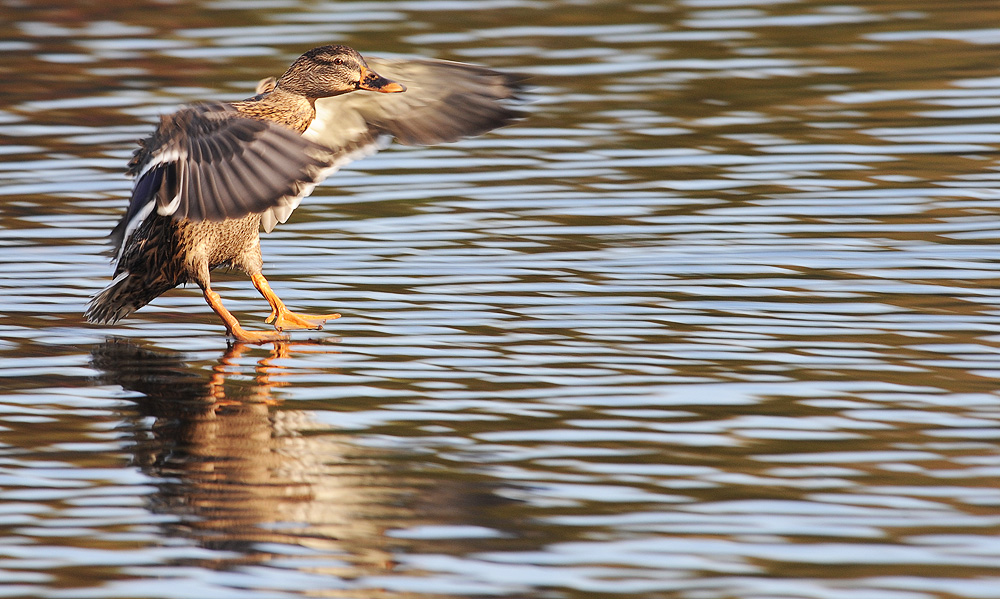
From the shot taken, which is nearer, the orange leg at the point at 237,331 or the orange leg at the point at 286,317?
the orange leg at the point at 237,331

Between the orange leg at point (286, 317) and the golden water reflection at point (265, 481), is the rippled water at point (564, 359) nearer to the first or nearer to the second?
the golden water reflection at point (265, 481)

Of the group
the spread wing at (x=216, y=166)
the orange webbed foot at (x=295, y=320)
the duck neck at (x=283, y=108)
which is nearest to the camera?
the spread wing at (x=216, y=166)

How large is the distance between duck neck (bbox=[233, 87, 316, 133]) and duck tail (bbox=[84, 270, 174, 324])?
1026 mm

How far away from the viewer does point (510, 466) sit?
20.4 ft

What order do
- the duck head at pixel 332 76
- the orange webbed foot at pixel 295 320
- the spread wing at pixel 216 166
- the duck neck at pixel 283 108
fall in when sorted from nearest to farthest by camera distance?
the spread wing at pixel 216 166, the orange webbed foot at pixel 295 320, the duck neck at pixel 283 108, the duck head at pixel 332 76

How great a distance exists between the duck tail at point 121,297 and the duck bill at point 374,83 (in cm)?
153

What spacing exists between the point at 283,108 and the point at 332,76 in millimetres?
321

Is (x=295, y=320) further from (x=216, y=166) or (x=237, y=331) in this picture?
(x=216, y=166)

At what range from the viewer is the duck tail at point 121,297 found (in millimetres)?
8398

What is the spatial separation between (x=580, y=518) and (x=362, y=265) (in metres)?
4.38

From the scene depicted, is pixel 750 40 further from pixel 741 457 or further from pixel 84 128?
pixel 741 457

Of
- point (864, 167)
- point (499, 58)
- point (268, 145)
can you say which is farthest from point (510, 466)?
point (499, 58)

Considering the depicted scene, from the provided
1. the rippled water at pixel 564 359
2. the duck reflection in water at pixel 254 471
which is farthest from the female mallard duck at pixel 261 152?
the duck reflection in water at pixel 254 471

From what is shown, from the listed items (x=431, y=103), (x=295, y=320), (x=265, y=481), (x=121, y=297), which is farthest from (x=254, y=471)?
(x=431, y=103)
